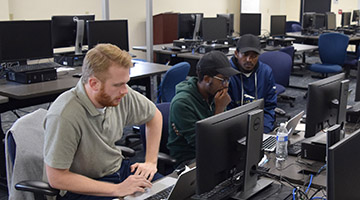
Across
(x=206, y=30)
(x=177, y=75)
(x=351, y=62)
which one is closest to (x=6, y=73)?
(x=177, y=75)

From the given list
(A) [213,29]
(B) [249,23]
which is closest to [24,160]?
(A) [213,29]

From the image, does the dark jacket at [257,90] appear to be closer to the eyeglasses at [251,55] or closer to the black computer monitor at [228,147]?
the eyeglasses at [251,55]

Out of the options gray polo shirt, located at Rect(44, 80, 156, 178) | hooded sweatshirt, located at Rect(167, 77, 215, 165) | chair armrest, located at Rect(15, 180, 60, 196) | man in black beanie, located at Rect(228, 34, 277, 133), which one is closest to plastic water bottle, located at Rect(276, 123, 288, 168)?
hooded sweatshirt, located at Rect(167, 77, 215, 165)

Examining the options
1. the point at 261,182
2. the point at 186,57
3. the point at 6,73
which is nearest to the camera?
the point at 261,182

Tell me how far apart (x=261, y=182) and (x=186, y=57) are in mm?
3898

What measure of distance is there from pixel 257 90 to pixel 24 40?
80.1 inches

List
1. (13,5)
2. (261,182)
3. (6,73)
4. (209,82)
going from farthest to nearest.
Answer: (13,5) → (6,73) → (209,82) → (261,182)

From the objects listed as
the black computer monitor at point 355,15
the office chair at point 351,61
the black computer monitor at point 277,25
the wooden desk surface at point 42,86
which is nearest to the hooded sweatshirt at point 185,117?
the wooden desk surface at point 42,86

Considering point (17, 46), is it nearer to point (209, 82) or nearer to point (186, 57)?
point (209, 82)

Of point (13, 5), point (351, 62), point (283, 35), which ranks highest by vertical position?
point (13, 5)

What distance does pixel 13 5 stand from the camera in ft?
21.0

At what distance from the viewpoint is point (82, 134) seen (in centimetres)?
182

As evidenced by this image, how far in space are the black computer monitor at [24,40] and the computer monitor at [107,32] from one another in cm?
54

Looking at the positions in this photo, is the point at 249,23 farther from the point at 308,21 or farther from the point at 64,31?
the point at 64,31
